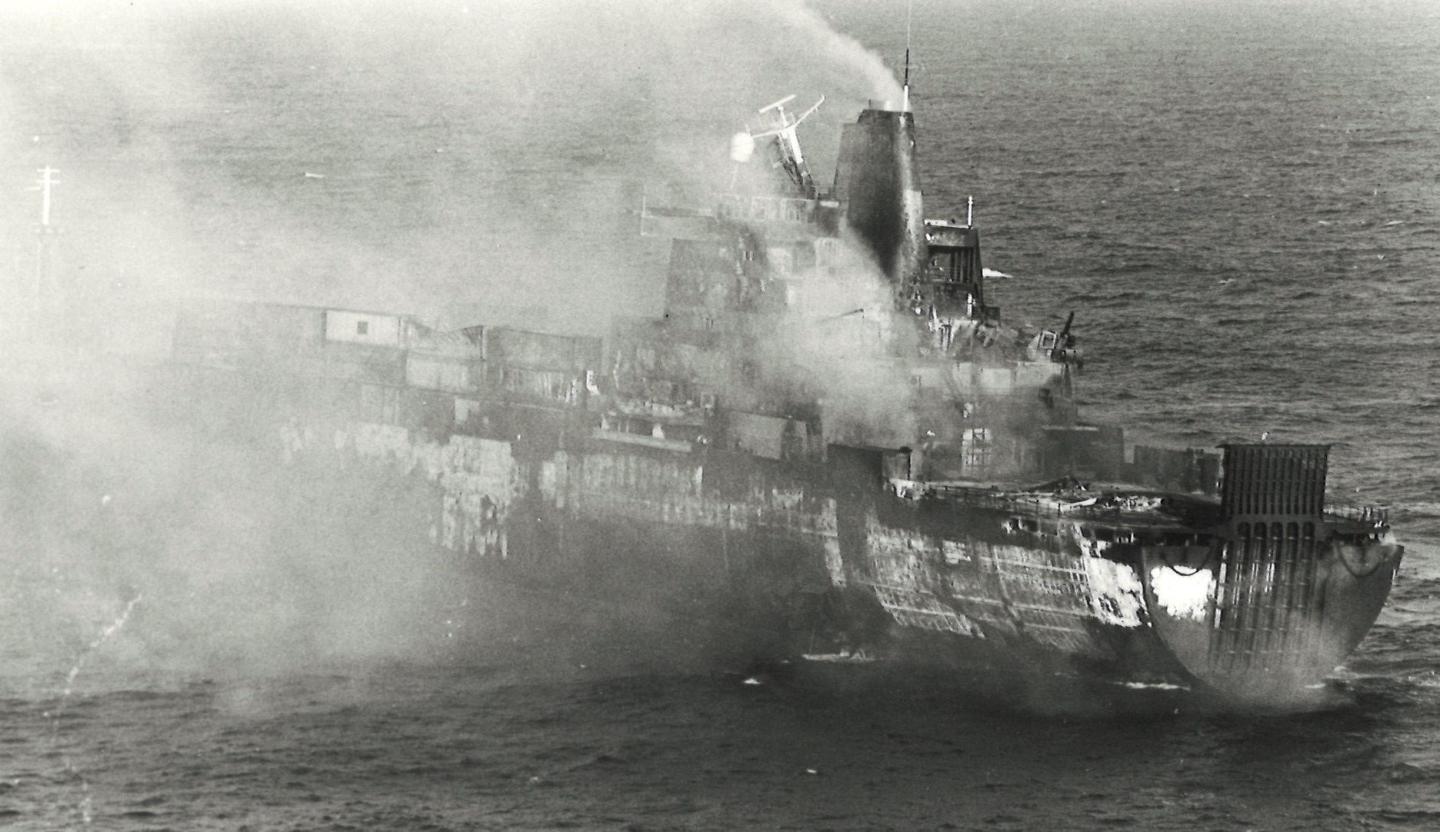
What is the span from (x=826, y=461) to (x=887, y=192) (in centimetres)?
1042

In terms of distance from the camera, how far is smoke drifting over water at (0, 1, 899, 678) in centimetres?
6750

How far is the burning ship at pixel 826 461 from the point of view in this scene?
57094 millimetres

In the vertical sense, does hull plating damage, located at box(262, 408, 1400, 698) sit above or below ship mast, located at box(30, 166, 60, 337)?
below

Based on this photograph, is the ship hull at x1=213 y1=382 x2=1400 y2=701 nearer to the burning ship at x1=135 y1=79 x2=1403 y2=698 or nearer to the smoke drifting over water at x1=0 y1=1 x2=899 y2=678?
the burning ship at x1=135 y1=79 x2=1403 y2=698

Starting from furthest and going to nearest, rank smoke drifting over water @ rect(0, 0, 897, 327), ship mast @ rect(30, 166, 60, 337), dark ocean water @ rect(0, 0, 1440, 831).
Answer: smoke drifting over water @ rect(0, 0, 897, 327), ship mast @ rect(30, 166, 60, 337), dark ocean water @ rect(0, 0, 1440, 831)

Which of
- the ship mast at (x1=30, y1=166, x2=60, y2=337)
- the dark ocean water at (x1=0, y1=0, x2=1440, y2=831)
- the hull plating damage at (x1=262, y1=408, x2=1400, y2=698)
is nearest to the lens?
the dark ocean water at (x1=0, y1=0, x2=1440, y2=831)

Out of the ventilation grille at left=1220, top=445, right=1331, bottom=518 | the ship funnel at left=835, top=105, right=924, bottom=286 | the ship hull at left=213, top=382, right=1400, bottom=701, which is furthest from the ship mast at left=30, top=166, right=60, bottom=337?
the ventilation grille at left=1220, top=445, right=1331, bottom=518

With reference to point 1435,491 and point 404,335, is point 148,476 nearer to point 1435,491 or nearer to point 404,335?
point 404,335

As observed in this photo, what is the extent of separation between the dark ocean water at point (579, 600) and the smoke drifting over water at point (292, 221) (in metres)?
0.30

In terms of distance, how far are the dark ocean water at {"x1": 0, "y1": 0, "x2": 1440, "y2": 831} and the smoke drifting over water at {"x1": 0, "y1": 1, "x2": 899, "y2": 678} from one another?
0.97 feet

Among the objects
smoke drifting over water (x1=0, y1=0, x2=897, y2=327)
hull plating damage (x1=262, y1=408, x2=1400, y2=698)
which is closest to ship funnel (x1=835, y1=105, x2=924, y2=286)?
smoke drifting over water (x1=0, y1=0, x2=897, y2=327)

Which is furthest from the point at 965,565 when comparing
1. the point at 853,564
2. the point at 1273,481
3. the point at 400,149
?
the point at 400,149

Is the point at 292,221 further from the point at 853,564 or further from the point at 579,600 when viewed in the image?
the point at 853,564

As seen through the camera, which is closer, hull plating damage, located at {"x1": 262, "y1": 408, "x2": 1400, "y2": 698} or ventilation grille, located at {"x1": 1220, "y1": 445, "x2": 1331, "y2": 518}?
ventilation grille, located at {"x1": 1220, "y1": 445, "x2": 1331, "y2": 518}
